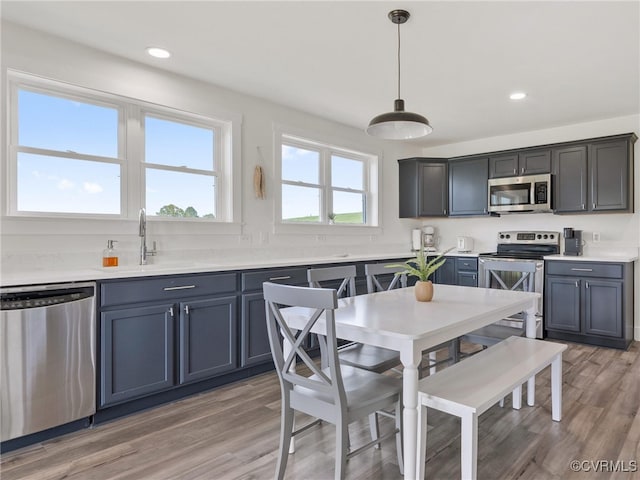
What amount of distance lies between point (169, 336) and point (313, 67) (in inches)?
92.6

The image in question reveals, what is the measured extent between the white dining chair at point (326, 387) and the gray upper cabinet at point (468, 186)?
3985 mm

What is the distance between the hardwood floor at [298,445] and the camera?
1996 mm

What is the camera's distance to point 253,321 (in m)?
3.29

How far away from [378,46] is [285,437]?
8.51 feet

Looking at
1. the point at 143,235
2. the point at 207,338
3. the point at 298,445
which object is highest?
the point at 143,235

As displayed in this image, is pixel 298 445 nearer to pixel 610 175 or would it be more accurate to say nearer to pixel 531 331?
pixel 531 331

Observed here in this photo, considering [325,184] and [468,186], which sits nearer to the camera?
[325,184]

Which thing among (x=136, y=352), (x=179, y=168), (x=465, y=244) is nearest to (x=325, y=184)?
(x=179, y=168)

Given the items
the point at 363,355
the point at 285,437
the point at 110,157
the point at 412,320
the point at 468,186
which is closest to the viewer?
the point at 285,437

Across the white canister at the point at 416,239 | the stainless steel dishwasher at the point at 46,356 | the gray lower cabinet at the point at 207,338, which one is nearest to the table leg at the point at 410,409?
the gray lower cabinet at the point at 207,338

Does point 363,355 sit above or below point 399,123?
below

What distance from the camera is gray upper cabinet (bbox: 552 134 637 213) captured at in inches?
171

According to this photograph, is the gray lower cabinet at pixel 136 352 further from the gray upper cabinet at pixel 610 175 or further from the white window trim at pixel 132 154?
the gray upper cabinet at pixel 610 175

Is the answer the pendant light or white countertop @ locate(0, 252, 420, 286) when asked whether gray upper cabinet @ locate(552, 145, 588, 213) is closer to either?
the pendant light
